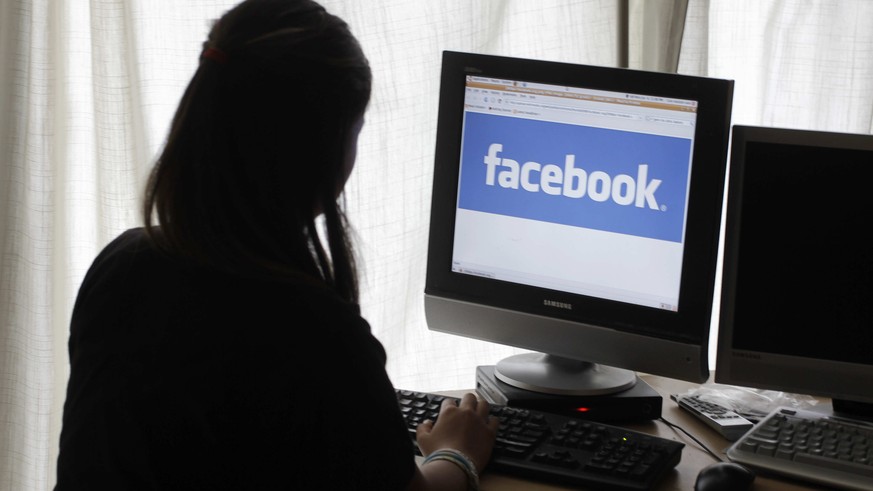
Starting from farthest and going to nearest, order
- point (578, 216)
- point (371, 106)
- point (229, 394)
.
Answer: point (371, 106) → point (578, 216) → point (229, 394)

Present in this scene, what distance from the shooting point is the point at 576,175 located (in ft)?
4.69

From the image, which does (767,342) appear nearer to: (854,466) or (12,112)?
(854,466)

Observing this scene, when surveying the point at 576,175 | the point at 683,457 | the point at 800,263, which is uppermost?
the point at 576,175

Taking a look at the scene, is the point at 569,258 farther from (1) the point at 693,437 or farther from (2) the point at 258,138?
(2) the point at 258,138

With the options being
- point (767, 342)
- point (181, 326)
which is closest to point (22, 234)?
point (181, 326)

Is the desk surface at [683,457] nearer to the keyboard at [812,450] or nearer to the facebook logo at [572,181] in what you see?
the keyboard at [812,450]

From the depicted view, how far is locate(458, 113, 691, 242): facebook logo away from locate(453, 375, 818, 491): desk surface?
0.29 meters

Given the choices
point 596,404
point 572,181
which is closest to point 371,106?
point 572,181

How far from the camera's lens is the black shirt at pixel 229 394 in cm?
95

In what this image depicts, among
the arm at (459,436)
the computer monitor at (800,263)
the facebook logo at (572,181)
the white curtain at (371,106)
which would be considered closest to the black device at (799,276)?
the computer monitor at (800,263)

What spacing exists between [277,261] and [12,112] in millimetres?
770

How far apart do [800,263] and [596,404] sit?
0.36m

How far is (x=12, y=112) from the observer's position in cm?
152

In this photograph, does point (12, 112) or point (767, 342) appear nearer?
point (767, 342)
